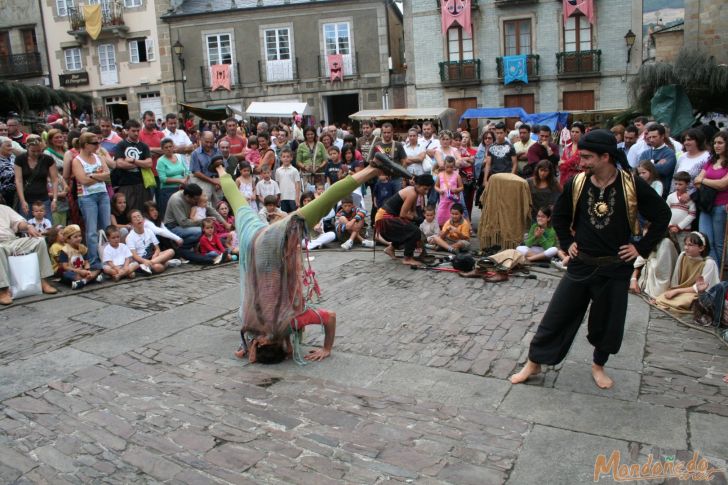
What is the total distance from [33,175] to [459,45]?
73.9 ft

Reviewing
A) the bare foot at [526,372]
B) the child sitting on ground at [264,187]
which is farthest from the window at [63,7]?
the bare foot at [526,372]

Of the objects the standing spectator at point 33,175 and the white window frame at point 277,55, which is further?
the white window frame at point 277,55

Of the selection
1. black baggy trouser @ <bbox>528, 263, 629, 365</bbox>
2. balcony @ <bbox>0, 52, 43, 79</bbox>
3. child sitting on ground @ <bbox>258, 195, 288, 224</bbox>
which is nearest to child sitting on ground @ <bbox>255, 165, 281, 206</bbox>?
child sitting on ground @ <bbox>258, 195, 288, 224</bbox>

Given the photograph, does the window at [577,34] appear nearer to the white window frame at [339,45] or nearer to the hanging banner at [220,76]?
the white window frame at [339,45]

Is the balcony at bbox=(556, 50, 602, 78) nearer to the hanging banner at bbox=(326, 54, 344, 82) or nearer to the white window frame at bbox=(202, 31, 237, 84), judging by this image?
the hanging banner at bbox=(326, 54, 344, 82)

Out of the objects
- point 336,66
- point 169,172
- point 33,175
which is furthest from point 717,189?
point 336,66

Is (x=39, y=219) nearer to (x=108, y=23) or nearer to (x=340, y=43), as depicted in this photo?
(x=340, y=43)

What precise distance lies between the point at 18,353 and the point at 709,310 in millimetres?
6182

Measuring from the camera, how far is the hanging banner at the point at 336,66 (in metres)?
28.5

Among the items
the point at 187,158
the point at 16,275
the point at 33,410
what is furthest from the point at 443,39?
the point at 33,410

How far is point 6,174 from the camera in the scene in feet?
26.9

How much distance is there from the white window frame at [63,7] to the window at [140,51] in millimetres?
3893

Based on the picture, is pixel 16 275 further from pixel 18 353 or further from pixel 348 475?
pixel 348 475

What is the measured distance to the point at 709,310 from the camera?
5.70 m
